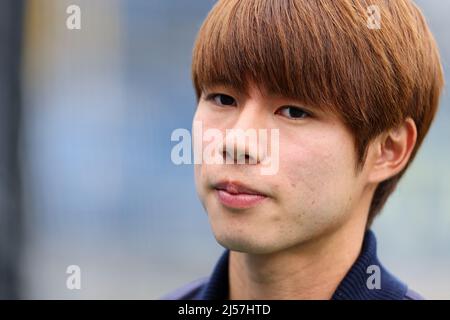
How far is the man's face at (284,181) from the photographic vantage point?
166 centimetres

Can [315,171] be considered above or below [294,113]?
below

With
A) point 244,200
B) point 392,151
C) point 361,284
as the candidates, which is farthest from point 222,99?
point 361,284

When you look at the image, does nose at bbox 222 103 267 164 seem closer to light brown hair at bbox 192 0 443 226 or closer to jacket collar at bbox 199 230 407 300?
light brown hair at bbox 192 0 443 226

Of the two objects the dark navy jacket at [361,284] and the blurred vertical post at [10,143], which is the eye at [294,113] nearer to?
the dark navy jacket at [361,284]

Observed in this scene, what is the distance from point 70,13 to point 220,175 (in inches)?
76.8

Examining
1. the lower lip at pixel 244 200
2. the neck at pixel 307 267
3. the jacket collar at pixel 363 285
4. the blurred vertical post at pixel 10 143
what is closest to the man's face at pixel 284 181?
the lower lip at pixel 244 200

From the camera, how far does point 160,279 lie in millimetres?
3939

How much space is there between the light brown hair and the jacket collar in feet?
1.01

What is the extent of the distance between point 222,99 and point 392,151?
491 mm

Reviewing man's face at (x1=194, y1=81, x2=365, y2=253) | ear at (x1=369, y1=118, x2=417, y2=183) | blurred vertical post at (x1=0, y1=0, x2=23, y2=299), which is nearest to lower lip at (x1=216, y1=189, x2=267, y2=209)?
man's face at (x1=194, y1=81, x2=365, y2=253)

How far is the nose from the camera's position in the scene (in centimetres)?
163

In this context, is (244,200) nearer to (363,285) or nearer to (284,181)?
(284,181)

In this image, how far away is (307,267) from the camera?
185 centimetres

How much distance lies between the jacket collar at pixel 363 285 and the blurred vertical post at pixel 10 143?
1962 millimetres
